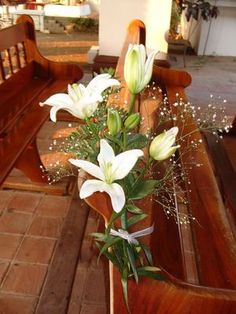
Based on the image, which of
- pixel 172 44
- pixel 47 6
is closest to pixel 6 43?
pixel 172 44

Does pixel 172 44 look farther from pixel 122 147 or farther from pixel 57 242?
pixel 122 147

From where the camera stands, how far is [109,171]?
688mm

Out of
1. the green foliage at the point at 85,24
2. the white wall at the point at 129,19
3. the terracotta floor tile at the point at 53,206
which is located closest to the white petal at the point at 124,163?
the terracotta floor tile at the point at 53,206

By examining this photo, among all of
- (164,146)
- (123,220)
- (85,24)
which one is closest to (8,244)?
(123,220)

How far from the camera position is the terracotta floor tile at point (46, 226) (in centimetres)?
205

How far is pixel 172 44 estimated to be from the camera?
7.64m

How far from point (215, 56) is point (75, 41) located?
3.10 m

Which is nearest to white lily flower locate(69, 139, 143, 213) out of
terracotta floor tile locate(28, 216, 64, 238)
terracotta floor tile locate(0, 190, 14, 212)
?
terracotta floor tile locate(28, 216, 64, 238)

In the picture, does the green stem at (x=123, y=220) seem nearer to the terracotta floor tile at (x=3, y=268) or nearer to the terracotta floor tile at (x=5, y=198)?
the terracotta floor tile at (x=3, y=268)

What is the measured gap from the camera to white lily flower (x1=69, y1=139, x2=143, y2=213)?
656 millimetres

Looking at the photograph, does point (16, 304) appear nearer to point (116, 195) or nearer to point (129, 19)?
point (116, 195)

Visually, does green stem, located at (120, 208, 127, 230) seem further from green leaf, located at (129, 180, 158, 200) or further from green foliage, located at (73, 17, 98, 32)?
green foliage, located at (73, 17, 98, 32)

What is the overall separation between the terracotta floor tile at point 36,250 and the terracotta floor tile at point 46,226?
5 centimetres

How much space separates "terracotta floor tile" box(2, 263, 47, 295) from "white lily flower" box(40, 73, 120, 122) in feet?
3.84
